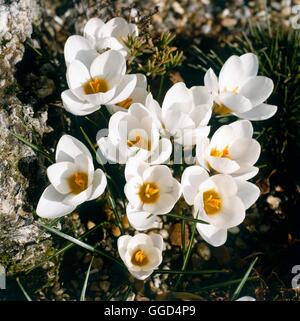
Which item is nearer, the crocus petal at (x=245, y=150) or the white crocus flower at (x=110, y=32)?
the crocus petal at (x=245, y=150)

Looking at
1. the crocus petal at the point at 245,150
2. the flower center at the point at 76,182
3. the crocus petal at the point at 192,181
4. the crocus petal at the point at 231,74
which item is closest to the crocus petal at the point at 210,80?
the crocus petal at the point at 231,74

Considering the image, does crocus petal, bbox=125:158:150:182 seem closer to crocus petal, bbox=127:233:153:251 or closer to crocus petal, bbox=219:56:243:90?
crocus petal, bbox=127:233:153:251

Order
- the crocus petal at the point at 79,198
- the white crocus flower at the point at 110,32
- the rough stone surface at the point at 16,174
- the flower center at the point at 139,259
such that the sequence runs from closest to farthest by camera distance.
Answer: the crocus petal at the point at 79,198 < the flower center at the point at 139,259 < the rough stone surface at the point at 16,174 < the white crocus flower at the point at 110,32

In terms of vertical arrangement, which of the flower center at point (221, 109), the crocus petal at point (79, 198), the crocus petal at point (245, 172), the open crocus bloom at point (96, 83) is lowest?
the crocus petal at point (245, 172)

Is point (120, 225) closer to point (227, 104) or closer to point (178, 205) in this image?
point (178, 205)

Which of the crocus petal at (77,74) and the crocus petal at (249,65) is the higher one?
the crocus petal at (77,74)

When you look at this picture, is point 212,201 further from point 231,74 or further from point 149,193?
point 231,74

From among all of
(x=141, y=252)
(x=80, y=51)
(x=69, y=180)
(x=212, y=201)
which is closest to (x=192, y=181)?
(x=212, y=201)

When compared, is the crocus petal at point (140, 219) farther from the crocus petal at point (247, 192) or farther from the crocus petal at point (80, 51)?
the crocus petal at point (80, 51)
